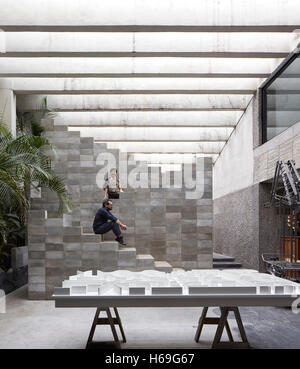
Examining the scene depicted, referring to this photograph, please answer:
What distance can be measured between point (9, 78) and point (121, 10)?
4293 millimetres

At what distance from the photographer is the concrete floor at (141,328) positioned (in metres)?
6.22

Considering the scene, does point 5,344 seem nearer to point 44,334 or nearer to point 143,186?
point 44,334

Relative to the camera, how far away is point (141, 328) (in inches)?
281

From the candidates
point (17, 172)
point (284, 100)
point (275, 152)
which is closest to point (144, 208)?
point (275, 152)

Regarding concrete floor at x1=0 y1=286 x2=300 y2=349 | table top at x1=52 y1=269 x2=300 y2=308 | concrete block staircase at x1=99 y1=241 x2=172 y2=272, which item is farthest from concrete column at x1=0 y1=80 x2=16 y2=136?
table top at x1=52 y1=269 x2=300 y2=308

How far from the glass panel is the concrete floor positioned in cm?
388

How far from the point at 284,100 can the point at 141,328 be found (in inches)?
233

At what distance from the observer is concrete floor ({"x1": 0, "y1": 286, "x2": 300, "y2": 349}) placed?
6219 mm

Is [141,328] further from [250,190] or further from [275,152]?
[250,190]

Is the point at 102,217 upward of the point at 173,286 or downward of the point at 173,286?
upward

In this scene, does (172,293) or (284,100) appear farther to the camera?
(284,100)

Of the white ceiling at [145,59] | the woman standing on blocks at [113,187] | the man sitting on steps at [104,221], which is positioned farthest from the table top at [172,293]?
the woman standing on blocks at [113,187]

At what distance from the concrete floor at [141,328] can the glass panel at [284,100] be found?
3877 millimetres

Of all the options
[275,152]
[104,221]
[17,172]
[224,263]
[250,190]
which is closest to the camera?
[17,172]
